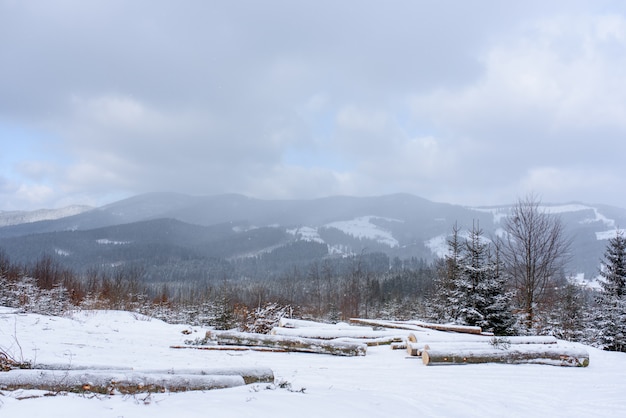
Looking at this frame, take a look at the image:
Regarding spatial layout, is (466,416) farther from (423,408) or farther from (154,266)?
(154,266)

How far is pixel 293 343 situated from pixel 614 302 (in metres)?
17.7

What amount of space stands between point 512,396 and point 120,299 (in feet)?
103

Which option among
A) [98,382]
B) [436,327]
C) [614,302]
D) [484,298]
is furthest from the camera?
[614,302]

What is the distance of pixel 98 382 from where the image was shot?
4383 millimetres

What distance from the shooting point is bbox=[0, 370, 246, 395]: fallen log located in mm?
4195

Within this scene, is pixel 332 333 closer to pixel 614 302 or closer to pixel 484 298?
pixel 484 298

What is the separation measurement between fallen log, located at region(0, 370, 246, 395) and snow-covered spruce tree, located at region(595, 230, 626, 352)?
2045cm

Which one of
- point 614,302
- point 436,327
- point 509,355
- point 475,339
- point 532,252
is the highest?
point 532,252

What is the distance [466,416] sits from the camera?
475cm

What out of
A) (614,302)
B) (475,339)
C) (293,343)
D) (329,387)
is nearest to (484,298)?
(614,302)

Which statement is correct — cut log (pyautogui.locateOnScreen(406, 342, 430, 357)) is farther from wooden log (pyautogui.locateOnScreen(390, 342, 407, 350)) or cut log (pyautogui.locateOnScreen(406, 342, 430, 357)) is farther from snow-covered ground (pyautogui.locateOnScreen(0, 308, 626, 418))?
wooden log (pyautogui.locateOnScreen(390, 342, 407, 350))

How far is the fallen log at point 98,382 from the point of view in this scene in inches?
165

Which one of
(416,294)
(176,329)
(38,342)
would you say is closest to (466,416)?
(38,342)

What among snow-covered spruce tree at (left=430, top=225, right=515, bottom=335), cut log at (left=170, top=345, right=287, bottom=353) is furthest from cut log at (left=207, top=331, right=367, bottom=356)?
snow-covered spruce tree at (left=430, top=225, right=515, bottom=335)
